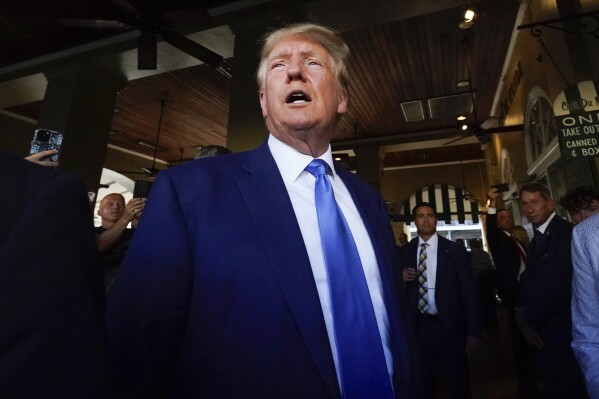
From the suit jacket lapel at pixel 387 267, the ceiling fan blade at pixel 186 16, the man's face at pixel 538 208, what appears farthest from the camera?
the ceiling fan blade at pixel 186 16

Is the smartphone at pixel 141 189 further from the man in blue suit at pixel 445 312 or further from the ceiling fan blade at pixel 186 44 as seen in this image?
the man in blue suit at pixel 445 312

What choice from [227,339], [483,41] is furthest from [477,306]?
[483,41]

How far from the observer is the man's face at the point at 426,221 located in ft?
10.9

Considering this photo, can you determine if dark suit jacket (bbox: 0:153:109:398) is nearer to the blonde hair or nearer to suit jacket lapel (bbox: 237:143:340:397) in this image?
suit jacket lapel (bbox: 237:143:340:397)

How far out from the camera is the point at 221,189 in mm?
875

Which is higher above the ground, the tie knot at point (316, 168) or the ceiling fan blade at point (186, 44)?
the ceiling fan blade at point (186, 44)

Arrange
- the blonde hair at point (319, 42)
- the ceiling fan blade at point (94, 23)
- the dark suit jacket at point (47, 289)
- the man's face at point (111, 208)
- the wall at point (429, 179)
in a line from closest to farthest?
the dark suit jacket at point (47, 289)
the blonde hair at point (319, 42)
the man's face at point (111, 208)
the ceiling fan blade at point (94, 23)
the wall at point (429, 179)

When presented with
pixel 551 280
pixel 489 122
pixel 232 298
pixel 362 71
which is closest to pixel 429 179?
pixel 489 122

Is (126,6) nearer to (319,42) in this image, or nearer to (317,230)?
(319,42)

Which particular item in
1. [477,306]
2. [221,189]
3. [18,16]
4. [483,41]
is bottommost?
[477,306]

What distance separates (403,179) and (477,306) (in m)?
12.4

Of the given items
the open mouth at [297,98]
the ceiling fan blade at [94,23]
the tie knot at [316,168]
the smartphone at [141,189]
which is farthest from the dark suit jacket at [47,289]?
the ceiling fan blade at [94,23]

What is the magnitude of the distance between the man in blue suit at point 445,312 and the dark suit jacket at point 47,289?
8.72ft

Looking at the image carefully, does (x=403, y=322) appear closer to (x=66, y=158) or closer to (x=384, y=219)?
(x=384, y=219)
